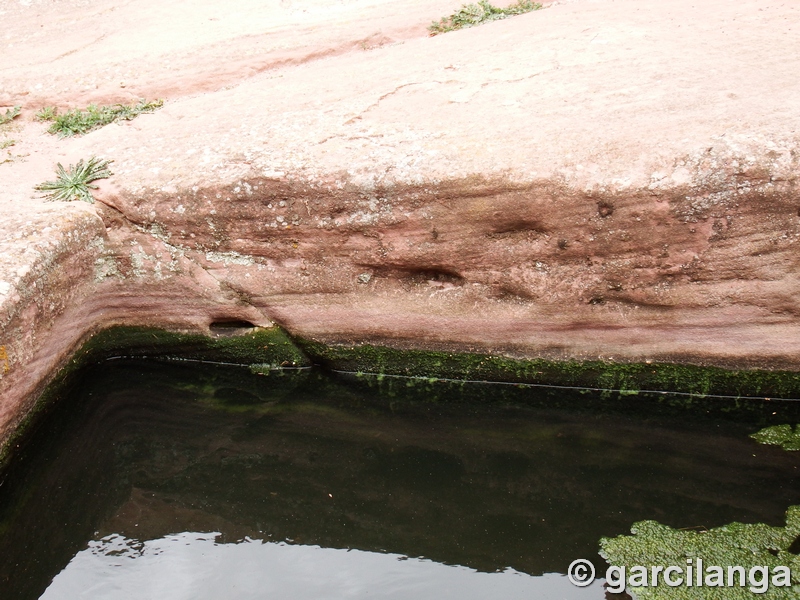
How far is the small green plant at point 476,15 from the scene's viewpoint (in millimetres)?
7098

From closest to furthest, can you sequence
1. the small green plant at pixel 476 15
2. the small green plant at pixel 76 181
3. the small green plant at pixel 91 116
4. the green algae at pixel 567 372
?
the green algae at pixel 567 372 → the small green plant at pixel 76 181 → the small green plant at pixel 91 116 → the small green plant at pixel 476 15

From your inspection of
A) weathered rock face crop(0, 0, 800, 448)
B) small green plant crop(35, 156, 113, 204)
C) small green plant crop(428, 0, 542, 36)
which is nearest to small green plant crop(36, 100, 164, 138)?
weathered rock face crop(0, 0, 800, 448)

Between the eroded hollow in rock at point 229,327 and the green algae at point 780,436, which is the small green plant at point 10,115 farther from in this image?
the green algae at point 780,436

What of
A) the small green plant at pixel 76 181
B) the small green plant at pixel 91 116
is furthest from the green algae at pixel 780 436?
the small green plant at pixel 91 116

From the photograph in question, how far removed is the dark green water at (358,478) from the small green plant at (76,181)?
4.34 ft

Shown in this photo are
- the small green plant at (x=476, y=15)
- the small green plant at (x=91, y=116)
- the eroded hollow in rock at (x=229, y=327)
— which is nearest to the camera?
the eroded hollow in rock at (x=229, y=327)

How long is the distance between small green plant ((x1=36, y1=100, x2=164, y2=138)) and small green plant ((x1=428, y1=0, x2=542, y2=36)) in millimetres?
2621

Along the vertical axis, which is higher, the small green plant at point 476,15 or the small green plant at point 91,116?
the small green plant at point 476,15

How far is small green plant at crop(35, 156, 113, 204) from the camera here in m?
5.38

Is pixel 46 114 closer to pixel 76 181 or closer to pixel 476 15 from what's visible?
pixel 76 181

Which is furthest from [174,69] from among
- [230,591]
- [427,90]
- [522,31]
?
[230,591]

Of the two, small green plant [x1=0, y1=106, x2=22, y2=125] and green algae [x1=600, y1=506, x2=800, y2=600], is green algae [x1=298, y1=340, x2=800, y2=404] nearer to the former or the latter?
green algae [x1=600, y1=506, x2=800, y2=600]

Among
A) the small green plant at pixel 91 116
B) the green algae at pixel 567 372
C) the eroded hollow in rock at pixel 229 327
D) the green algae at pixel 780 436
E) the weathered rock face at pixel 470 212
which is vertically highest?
the small green plant at pixel 91 116

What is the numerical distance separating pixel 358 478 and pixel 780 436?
270 cm
